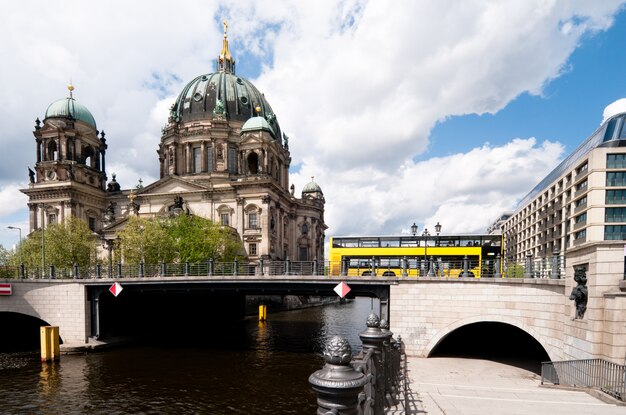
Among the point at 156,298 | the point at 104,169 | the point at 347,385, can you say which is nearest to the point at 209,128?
the point at 104,169

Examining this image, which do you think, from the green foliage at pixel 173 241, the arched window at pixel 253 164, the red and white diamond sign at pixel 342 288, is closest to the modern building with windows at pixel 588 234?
the red and white diamond sign at pixel 342 288

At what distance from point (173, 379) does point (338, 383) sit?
22411mm

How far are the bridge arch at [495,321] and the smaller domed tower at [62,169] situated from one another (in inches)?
2715

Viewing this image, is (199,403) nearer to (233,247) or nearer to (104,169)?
(233,247)

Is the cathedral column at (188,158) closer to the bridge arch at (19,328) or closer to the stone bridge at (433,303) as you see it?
the bridge arch at (19,328)

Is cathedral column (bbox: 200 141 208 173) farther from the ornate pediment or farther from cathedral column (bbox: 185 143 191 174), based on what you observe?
the ornate pediment

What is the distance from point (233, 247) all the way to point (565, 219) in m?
54.5

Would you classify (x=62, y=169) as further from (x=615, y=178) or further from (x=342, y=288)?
(x=615, y=178)

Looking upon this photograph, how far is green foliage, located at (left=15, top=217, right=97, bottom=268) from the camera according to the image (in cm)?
4719

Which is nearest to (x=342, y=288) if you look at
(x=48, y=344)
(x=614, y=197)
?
(x=48, y=344)

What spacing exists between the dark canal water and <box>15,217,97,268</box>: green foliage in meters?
19.5

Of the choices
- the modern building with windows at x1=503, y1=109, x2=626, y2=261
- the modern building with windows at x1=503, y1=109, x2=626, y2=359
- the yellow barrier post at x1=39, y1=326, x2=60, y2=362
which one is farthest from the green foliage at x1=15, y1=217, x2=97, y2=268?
the modern building with windows at x1=503, y1=109, x2=626, y2=261

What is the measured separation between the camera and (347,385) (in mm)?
4738

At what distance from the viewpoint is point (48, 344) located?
27766 mm
